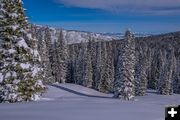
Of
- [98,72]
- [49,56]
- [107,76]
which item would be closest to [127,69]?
[107,76]

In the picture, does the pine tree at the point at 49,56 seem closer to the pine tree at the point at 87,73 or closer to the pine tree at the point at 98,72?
the pine tree at the point at 87,73

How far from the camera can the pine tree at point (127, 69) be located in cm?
6109

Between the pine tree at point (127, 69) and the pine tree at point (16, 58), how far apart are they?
37064 millimetres

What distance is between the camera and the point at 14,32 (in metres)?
24.5

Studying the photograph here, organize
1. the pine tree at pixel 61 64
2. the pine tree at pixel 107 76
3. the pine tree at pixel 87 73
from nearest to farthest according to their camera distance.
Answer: the pine tree at pixel 107 76 → the pine tree at pixel 61 64 → the pine tree at pixel 87 73

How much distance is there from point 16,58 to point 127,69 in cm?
4003

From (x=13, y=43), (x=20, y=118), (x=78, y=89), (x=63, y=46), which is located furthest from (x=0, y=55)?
(x=63, y=46)

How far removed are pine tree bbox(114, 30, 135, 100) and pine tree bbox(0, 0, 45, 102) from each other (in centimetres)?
3706

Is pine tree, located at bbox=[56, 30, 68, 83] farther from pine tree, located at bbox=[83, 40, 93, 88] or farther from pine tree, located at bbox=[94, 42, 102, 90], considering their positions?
pine tree, located at bbox=[94, 42, 102, 90]

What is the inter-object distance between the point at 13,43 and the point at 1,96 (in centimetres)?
367

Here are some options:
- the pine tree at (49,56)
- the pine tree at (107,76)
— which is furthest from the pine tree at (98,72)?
the pine tree at (49,56)

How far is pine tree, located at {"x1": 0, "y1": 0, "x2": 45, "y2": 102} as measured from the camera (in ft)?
75.8

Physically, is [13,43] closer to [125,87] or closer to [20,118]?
[20,118]

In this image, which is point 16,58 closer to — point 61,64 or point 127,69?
point 127,69
